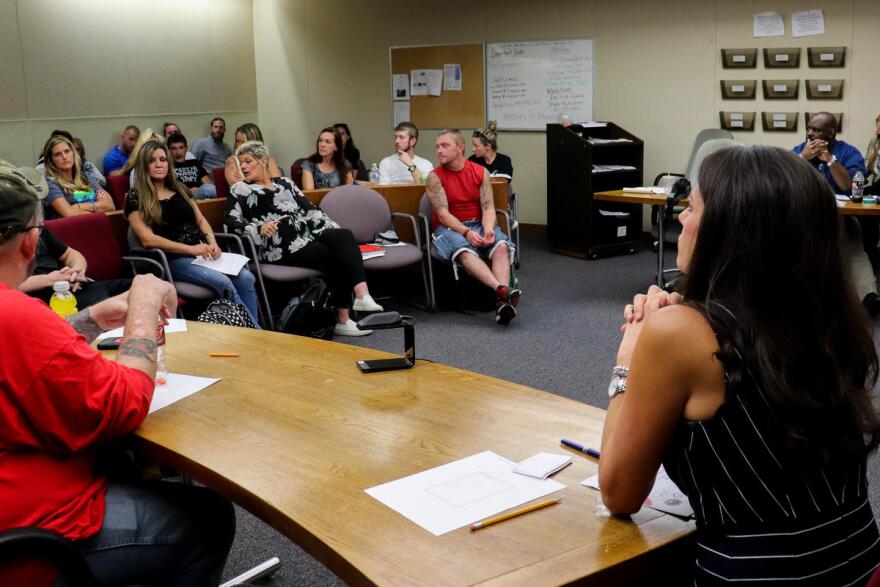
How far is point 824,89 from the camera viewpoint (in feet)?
24.6

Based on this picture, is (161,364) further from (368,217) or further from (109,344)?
(368,217)

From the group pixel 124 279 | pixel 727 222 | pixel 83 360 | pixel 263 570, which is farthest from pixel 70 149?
pixel 727 222

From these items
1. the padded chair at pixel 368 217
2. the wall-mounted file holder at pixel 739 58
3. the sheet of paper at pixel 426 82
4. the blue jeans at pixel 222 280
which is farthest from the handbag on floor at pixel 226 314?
the sheet of paper at pixel 426 82

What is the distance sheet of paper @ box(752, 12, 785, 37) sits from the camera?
7.64 m

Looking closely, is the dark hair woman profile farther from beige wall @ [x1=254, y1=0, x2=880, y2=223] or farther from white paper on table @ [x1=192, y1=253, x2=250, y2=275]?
beige wall @ [x1=254, y1=0, x2=880, y2=223]

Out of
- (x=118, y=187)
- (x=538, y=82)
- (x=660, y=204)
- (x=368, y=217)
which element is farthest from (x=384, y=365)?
(x=538, y=82)

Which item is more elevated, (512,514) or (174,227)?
(174,227)

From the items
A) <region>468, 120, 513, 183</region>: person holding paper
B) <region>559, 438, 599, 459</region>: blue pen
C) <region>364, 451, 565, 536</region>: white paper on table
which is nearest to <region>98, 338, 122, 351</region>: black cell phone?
<region>364, 451, 565, 536</region>: white paper on table

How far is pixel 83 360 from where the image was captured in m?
1.60

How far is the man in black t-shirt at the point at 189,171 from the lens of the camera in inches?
331

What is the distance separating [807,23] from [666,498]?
23.2 feet

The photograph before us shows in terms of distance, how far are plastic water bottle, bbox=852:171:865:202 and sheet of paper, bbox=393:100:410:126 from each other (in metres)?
5.44

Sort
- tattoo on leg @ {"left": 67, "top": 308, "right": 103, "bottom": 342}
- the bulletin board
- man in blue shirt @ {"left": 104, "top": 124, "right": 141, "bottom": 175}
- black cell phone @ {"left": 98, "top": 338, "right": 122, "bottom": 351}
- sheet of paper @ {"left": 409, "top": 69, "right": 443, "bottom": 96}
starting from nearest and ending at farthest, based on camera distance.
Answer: tattoo on leg @ {"left": 67, "top": 308, "right": 103, "bottom": 342} → black cell phone @ {"left": 98, "top": 338, "right": 122, "bottom": 351} → man in blue shirt @ {"left": 104, "top": 124, "right": 141, "bottom": 175} → the bulletin board → sheet of paper @ {"left": 409, "top": 69, "right": 443, "bottom": 96}

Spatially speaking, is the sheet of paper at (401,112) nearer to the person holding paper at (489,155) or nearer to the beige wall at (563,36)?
the beige wall at (563,36)
